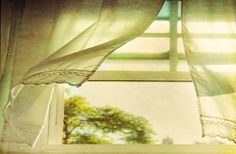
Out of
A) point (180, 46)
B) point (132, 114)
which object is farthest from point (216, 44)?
point (132, 114)

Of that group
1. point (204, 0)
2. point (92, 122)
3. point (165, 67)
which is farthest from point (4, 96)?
point (204, 0)

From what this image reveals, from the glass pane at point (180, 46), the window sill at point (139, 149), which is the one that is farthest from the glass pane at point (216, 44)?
the window sill at point (139, 149)

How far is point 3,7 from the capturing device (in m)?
1.69

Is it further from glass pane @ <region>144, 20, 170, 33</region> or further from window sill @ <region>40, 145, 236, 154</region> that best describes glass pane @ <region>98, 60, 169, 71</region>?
window sill @ <region>40, 145, 236, 154</region>

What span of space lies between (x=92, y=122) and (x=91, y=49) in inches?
14.0

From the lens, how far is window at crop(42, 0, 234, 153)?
170cm

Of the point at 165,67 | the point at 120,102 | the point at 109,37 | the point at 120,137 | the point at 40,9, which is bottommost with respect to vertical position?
the point at 120,137

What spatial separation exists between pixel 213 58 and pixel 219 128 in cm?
27

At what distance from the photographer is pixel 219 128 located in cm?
147

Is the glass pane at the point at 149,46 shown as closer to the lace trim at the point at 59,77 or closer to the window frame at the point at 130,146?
the window frame at the point at 130,146

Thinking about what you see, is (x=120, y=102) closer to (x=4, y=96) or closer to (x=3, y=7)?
(x=4, y=96)

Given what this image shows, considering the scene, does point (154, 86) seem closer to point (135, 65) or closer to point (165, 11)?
point (135, 65)

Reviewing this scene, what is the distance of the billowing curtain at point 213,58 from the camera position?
4.86 feet

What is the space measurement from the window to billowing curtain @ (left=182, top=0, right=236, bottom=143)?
16 centimetres
